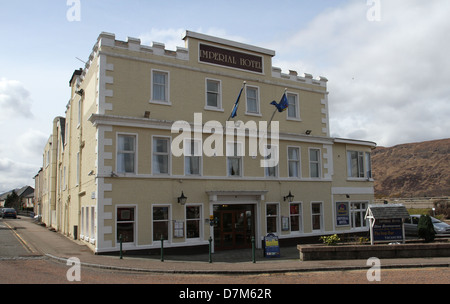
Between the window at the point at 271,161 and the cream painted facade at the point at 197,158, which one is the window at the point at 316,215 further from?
the window at the point at 271,161

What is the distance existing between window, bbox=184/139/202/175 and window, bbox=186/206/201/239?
1.80m

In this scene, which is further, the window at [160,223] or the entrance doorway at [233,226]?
the entrance doorway at [233,226]

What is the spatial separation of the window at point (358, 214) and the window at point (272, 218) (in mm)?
6255

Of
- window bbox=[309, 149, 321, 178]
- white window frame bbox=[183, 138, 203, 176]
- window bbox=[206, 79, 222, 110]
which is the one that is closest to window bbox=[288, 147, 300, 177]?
window bbox=[309, 149, 321, 178]

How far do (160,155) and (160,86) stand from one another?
343 cm

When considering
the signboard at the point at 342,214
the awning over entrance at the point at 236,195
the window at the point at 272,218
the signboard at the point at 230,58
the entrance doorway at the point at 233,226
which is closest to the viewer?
the awning over entrance at the point at 236,195

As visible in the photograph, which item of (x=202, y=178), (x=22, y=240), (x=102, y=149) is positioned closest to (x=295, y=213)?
(x=202, y=178)

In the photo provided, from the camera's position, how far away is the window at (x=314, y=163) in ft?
79.8

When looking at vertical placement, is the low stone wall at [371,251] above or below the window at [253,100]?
below

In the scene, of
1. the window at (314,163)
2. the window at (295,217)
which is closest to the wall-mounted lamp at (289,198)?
the window at (295,217)

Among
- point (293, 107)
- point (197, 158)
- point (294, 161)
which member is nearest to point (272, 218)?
point (294, 161)

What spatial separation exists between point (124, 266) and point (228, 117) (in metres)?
9.89

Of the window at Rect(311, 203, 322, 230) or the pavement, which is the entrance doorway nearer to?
the pavement
